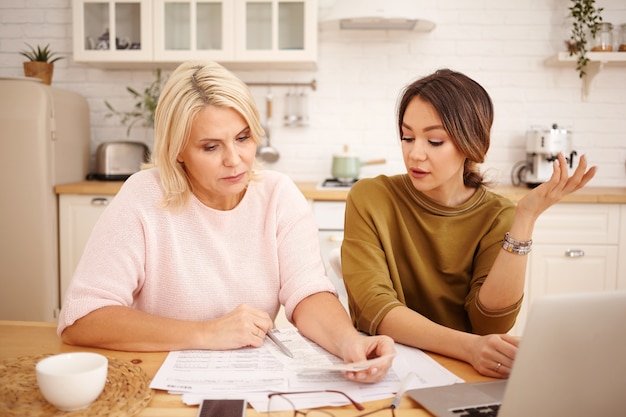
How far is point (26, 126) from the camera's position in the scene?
9.69 feet

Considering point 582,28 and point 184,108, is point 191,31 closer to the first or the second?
point 184,108

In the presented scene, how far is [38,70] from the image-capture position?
3275 mm

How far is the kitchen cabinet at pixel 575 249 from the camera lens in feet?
9.51

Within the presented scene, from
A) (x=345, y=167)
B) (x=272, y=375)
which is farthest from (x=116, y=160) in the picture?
(x=272, y=375)

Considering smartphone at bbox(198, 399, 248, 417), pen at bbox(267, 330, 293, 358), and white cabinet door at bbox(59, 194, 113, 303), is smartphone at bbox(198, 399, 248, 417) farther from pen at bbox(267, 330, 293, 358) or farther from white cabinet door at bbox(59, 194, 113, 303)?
white cabinet door at bbox(59, 194, 113, 303)

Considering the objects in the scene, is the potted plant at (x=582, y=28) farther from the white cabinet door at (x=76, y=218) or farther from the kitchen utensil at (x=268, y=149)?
the white cabinet door at (x=76, y=218)

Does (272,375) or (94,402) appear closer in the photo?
(94,402)

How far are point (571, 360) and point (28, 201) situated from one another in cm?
287

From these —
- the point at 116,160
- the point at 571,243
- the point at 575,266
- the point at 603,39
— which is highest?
the point at 603,39

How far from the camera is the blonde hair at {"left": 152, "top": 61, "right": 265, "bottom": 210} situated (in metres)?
1.32

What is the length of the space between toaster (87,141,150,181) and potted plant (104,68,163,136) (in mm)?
196

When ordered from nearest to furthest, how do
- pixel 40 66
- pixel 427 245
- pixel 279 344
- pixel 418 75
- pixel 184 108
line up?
pixel 279 344, pixel 184 108, pixel 427 245, pixel 40 66, pixel 418 75

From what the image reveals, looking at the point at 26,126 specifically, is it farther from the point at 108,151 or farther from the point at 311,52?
the point at 311,52

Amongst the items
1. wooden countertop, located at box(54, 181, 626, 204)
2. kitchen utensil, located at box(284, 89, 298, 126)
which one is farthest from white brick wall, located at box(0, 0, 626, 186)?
wooden countertop, located at box(54, 181, 626, 204)
